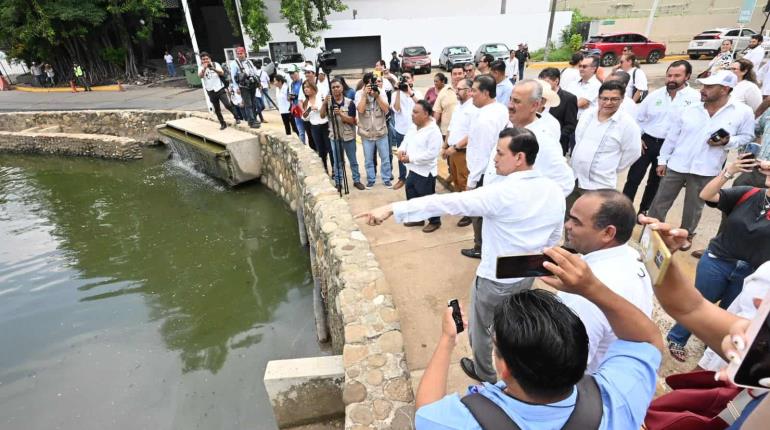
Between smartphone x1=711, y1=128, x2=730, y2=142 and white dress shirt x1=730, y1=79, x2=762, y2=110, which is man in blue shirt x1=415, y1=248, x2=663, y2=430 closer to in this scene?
smartphone x1=711, y1=128, x2=730, y2=142

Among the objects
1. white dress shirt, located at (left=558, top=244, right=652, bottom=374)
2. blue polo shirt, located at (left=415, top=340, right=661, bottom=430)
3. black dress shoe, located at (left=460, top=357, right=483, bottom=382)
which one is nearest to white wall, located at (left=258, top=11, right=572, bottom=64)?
black dress shoe, located at (left=460, top=357, right=483, bottom=382)

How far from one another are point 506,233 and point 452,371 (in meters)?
1.19

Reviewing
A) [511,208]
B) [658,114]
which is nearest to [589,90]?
[658,114]

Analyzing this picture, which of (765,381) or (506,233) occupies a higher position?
(765,381)

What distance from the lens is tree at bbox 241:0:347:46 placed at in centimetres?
1786

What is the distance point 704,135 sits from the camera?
127 inches

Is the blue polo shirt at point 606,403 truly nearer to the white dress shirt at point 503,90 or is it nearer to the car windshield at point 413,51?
the white dress shirt at point 503,90

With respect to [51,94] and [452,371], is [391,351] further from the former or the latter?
[51,94]

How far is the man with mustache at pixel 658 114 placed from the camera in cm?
378

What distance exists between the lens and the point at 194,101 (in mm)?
14656

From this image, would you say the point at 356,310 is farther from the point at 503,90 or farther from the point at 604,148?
the point at 503,90

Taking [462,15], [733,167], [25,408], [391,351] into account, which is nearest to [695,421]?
[391,351]

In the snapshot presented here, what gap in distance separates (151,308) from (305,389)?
3.50 m

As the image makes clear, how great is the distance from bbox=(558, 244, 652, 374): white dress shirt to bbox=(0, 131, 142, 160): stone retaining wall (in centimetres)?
1273
